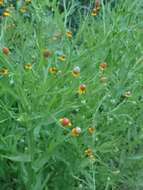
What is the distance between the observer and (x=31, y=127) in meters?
1.85

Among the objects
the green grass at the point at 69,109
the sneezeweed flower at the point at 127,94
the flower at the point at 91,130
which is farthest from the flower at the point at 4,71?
the sneezeweed flower at the point at 127,94

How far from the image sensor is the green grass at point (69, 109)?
73.7 inches

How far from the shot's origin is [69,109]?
6.28 ft

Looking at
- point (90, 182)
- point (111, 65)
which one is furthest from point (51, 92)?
point (111, 65)

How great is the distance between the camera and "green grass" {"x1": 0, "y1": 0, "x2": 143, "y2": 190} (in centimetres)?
187

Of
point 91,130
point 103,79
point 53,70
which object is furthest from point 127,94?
point 53,70

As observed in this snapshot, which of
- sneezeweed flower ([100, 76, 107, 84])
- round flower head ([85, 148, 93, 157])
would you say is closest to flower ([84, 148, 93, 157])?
round flower head ([85, 148, 93, 157])

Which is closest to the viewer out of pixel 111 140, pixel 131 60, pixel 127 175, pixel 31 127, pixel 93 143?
pixel 31 127

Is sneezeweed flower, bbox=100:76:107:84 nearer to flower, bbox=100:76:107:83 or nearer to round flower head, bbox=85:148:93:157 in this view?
flower, bbox=100:76:107:83

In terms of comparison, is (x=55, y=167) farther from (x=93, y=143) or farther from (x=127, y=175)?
(x=127, y=175)

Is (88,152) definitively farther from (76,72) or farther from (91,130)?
(76,72)

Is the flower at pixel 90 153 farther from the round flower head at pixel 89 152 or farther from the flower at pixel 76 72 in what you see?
the flower at pixel 76 72

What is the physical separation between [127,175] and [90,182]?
0.40 metres

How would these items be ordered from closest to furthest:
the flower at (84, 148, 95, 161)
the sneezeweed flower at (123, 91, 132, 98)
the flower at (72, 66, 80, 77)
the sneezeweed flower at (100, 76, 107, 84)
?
the flower at (72, 66, 80, 77) < the flower at (84, 148, 95, 161) < the sneezeweed flower at (100, 76, 107, 84) < the sneezeweed flower at (123, 91, 132, 98)
